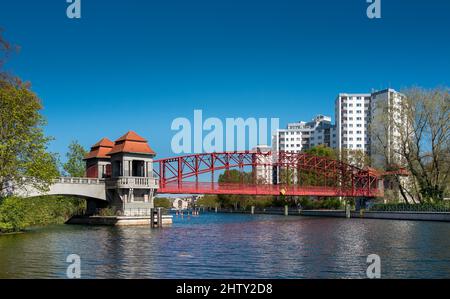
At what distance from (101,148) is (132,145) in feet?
33.4

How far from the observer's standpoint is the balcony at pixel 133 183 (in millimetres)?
73500

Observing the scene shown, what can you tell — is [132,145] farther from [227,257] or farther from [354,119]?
[354,119]

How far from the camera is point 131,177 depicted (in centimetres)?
7425

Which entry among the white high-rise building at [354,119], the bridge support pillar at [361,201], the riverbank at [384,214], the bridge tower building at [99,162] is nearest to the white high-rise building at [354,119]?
the white high-rise building at [354,119]

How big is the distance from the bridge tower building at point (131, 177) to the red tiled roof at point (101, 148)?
4996 millimetres

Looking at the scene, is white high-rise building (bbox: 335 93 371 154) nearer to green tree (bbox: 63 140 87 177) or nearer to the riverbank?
the riverbank

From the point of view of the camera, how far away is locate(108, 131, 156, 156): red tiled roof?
245ft

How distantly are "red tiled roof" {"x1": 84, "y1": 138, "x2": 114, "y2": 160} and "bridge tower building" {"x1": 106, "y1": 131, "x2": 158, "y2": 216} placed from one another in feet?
16.4

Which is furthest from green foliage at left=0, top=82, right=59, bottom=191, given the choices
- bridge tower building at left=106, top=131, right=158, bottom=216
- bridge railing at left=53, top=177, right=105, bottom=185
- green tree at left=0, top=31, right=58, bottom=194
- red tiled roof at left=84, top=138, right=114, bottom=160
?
red tiled roof at left=84, top=138, right=114, bottom=160

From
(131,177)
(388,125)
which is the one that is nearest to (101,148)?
(131,177)

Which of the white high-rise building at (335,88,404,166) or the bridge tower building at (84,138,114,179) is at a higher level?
the white high-rise building at (335,88,404,166)

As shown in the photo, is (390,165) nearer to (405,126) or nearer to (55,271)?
(405,126)

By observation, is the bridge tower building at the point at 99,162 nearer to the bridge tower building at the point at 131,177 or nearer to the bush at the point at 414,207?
the bridge tower building at the point at 131,177
